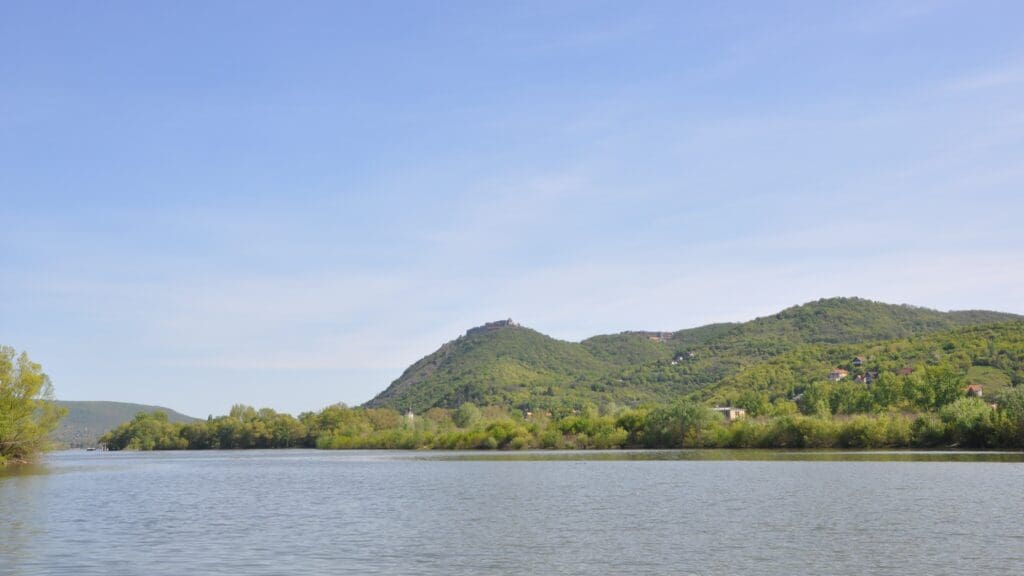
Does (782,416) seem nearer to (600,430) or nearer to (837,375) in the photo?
(600,430)

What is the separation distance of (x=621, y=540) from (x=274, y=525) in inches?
530

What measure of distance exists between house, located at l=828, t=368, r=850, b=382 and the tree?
4483 inches

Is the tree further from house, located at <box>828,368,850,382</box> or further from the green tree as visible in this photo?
house, located at <box>828,368,850,382</box>

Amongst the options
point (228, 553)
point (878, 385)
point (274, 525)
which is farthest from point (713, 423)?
point (228, 553)

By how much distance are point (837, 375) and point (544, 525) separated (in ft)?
422

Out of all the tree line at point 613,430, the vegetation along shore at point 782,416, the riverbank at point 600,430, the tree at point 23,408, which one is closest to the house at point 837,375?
the vegetation along shore at point 782,416

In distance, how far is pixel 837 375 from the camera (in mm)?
150250

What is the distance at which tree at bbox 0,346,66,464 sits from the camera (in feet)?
232

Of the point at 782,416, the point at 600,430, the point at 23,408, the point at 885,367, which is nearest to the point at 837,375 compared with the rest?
the point at 885,367

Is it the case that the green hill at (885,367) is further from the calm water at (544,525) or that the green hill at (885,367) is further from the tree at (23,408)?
the tree at (23,408)

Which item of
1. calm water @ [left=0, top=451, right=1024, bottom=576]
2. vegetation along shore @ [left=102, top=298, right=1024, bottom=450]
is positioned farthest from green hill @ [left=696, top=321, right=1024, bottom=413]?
calm water @ [left=0, top=451, right=1024, bottom=576]

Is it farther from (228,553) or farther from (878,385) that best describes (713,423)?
(228,553)

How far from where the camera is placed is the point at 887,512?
111 feet

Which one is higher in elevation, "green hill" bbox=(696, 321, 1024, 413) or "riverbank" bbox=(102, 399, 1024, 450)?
"green hill" bbox=(696, 321, 1024, 413)
